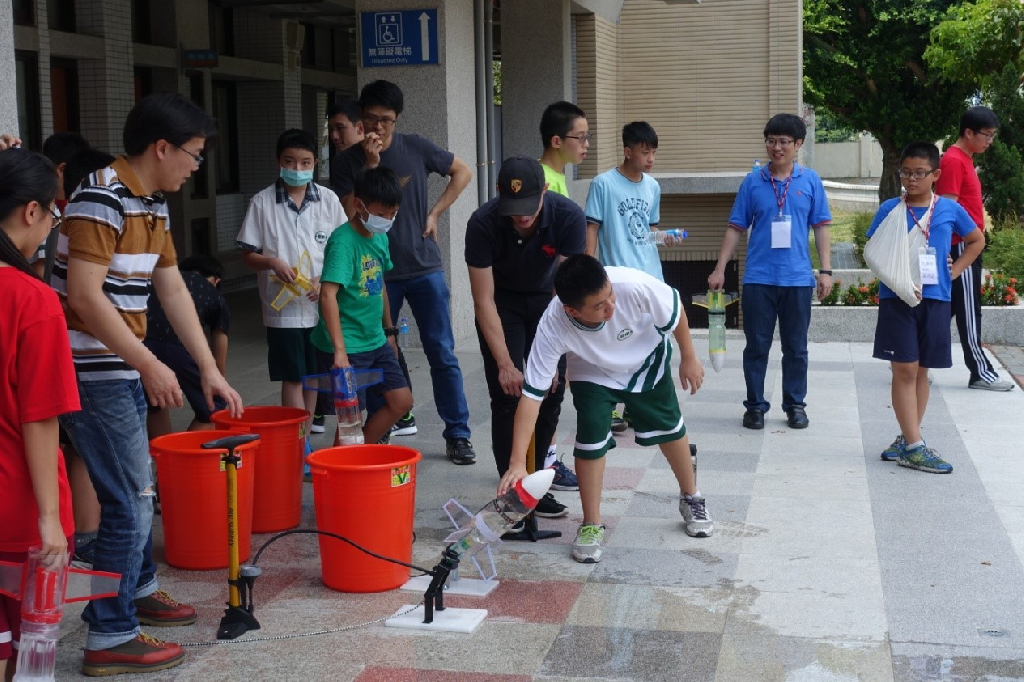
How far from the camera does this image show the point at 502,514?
15.6 ft

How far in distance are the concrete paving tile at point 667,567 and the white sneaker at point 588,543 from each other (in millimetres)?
47

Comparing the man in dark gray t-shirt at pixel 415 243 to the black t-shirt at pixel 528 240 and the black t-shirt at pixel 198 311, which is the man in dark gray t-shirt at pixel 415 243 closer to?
the black t-shirt at pixel 198 311

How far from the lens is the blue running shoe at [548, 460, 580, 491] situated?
631cm

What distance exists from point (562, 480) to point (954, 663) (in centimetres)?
259

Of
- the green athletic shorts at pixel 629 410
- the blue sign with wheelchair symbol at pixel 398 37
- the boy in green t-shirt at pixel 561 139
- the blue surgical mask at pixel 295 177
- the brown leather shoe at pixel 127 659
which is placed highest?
the blue sign with wheelchair symbol at pixel 398 37

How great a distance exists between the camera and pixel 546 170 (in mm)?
6430

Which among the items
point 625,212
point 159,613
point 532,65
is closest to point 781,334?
point 625,212

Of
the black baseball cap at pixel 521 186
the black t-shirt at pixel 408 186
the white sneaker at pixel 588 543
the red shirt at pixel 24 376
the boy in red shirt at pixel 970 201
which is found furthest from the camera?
the boy in red shirt at pixel 970 201

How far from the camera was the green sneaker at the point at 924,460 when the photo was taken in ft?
21.5

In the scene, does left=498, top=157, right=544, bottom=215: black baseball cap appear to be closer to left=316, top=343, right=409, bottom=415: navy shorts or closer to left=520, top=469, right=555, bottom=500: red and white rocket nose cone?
left=316, top=343, right=409, bottom=415: navy shorts

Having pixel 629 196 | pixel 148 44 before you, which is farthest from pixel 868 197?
pixel 629 196

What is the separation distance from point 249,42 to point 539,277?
1202cm

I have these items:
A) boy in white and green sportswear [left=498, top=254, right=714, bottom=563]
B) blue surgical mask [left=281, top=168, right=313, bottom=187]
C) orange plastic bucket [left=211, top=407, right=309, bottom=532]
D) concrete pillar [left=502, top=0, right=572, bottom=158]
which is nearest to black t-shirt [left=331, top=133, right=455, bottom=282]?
blue surgical mask [left=281, top=168, right=313, bottom=187]

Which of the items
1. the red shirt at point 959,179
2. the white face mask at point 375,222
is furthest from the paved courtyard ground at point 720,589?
the red shirt at point 959,179
